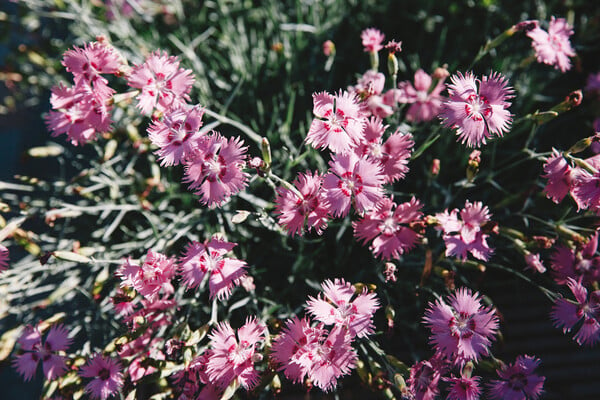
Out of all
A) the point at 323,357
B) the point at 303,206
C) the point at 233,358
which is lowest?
the point at 233,358

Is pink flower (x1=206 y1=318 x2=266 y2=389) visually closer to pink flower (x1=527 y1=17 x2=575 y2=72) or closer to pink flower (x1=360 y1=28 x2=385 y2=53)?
pink flower (x1=360 y1=28 x2=385 y2=53)

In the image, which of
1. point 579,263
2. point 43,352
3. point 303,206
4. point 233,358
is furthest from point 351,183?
point 43,352

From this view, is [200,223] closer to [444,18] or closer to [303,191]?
[303,191]

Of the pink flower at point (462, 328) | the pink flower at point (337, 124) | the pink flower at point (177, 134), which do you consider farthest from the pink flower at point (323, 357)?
the pink flower at point (177, 134)

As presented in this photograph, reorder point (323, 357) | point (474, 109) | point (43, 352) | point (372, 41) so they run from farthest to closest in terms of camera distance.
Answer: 1. point (372, 41)
2. point (43, 352)
3. point (474, 109)
4. point (323, 357)

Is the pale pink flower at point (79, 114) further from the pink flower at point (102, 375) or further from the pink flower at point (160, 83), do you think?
the pink flower at point (102, 375)

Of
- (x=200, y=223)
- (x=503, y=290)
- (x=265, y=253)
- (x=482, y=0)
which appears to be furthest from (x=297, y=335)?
(x=482, y=0)

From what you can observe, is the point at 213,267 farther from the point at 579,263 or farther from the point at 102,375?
the point at 579,263
